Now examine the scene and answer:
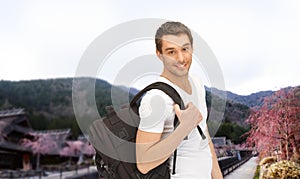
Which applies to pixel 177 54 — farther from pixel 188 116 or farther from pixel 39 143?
pixel 39 143

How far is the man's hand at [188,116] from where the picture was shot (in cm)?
35

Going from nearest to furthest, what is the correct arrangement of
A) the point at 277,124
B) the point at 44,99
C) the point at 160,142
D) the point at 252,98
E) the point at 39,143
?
1. the point at 160,142
2. the point at 252,98
3. the point at 277,124
4. the point at 44,99
5. the point at 39,143

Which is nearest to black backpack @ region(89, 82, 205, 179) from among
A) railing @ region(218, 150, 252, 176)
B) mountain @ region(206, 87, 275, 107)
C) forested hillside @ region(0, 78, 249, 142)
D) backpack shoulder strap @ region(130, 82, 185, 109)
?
backpack shoulder strap @ region(130, 82, 185, 109)

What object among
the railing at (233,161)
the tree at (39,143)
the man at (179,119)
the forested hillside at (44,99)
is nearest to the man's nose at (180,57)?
the man at (179,119)

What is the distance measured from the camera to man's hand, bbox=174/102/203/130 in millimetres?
345

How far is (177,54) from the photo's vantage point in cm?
39

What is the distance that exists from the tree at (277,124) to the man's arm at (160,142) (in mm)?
1934

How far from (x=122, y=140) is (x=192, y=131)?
73 mm

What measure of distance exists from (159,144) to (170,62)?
0.10 metres

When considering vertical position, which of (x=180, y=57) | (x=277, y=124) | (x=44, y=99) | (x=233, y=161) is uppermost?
(x=44, y=99)

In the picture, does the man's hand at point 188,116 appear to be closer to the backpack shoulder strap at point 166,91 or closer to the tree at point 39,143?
the backpack shoulder strap at point 166,91

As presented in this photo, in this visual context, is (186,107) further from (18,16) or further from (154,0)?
(18,16)

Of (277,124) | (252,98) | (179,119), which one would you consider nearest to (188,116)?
(179,119)

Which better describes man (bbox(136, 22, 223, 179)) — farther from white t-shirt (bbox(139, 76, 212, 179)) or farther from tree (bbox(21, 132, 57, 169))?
tree (bbox(21, 132, 57, 169))
